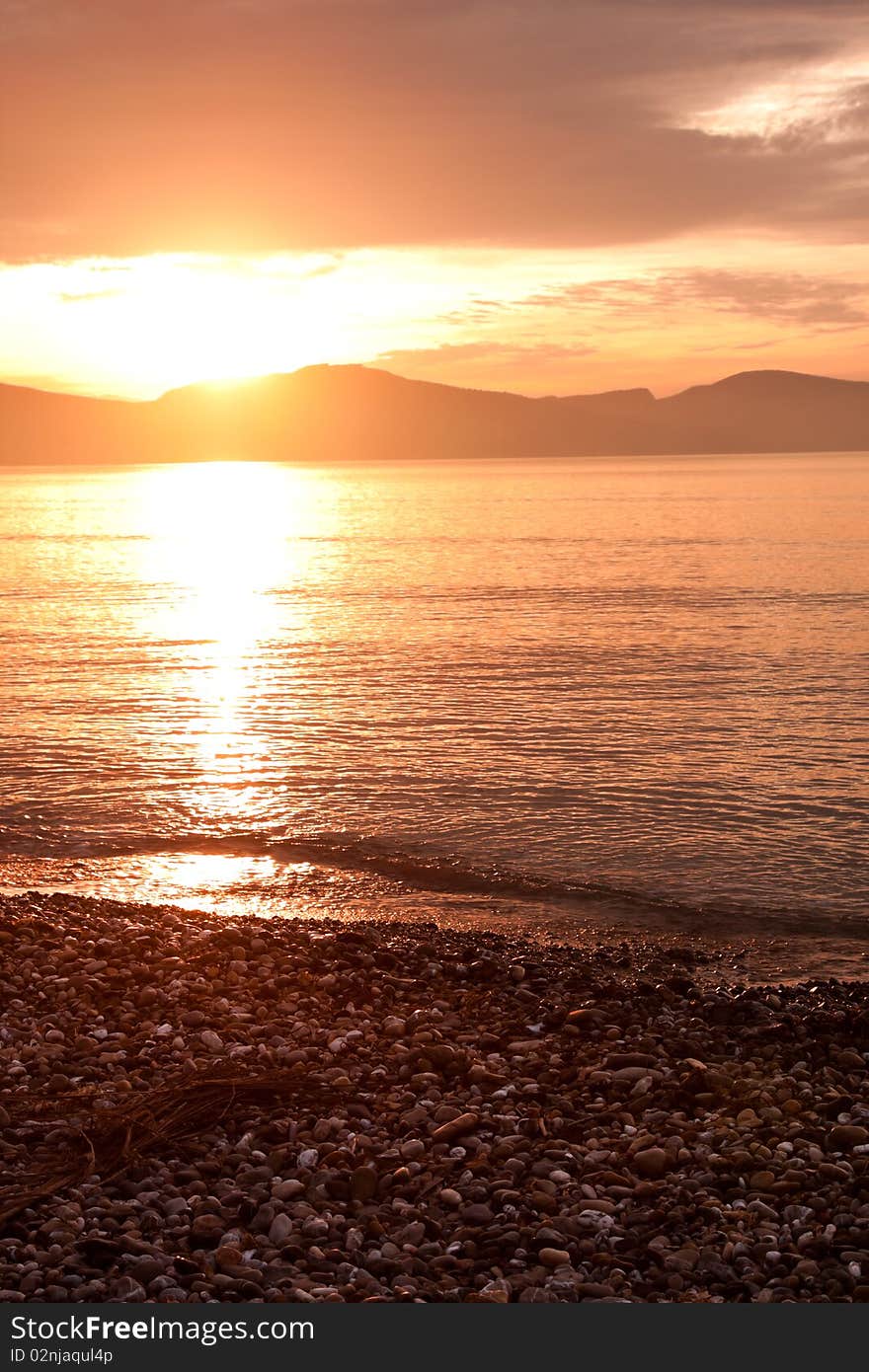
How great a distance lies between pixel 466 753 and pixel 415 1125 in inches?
646

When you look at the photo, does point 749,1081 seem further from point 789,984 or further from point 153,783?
point 153,783

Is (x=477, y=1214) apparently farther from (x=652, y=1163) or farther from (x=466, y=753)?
(x=466, y=753)

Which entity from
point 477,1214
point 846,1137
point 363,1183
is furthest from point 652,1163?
point 363,1183

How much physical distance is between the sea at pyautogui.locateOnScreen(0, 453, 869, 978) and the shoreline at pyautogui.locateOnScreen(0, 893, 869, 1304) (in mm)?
3152

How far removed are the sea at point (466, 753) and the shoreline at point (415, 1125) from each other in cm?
315

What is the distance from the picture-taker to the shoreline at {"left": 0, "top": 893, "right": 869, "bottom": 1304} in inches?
324

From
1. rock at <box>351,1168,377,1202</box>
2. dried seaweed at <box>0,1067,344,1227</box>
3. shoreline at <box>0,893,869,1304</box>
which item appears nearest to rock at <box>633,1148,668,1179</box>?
shoreline at <box>0,893,869,1304</box>

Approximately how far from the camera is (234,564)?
8075 cm

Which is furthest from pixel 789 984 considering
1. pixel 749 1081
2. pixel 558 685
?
pixel 558 685

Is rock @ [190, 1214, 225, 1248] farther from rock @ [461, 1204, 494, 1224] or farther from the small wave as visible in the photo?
the small wave

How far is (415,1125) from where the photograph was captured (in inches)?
404

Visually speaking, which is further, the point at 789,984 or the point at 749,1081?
the point at 789,984

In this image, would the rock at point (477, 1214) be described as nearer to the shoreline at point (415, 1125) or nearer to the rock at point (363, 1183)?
the shoreline at point (415, 1125)

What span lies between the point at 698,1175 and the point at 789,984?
5922 millimetres
